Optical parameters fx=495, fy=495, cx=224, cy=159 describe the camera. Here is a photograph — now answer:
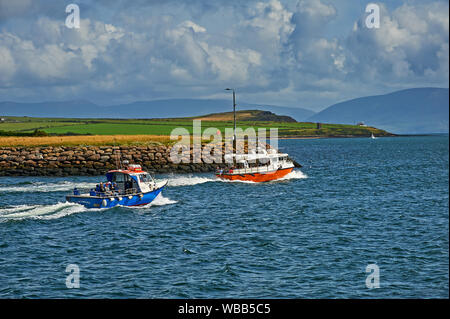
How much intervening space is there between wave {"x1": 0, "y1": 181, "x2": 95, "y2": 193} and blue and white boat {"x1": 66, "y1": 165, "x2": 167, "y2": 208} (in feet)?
36.5

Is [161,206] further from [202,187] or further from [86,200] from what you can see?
[202,187]

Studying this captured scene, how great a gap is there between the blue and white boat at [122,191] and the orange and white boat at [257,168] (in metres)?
17.6

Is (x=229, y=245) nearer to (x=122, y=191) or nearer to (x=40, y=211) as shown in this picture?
(x=122, y=191)

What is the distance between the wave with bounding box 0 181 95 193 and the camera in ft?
168

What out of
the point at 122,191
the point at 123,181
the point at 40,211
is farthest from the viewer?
the point at 123,181

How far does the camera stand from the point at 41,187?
53.5 meters

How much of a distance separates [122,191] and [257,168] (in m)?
23.0

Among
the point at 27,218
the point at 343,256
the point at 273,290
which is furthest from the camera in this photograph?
the point at 27,218

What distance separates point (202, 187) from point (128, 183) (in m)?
14.5

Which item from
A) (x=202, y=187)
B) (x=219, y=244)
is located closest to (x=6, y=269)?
(x=219, y=244)

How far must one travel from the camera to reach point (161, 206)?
4303 cm

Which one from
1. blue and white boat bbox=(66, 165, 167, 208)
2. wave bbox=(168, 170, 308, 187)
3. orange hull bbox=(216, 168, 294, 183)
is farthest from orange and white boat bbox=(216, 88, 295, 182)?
blue and white boat bbox=(66, 165, 167, 208)

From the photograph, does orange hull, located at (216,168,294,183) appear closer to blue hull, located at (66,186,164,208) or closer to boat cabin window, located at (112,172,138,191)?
blue hull, located at (66,186,164,208)
